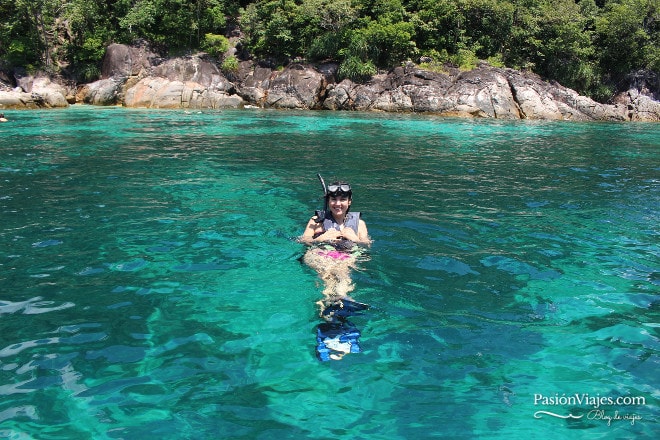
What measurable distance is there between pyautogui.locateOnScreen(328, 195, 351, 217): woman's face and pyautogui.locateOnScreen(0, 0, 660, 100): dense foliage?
29089 mm

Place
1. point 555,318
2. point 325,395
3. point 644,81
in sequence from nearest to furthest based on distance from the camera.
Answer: point 325,395 < point 555,318 < point 644,81

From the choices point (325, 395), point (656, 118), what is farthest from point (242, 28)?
point (325, 395)

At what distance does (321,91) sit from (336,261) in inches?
1158

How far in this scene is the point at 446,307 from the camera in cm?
485

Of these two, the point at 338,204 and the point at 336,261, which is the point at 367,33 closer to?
the point at 338,204

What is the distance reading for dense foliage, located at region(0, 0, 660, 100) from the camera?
3425 centimetres

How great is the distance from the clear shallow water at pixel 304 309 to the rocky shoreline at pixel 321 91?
2099 cm

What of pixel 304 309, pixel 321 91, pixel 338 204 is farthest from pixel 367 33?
pixel 304 309

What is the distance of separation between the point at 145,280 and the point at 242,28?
118 feet

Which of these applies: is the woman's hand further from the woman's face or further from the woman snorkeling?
the woman's face

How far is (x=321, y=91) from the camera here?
3356 cm

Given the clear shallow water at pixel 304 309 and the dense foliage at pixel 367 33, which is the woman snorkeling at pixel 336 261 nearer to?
the clear shallow water at pixel 304 309

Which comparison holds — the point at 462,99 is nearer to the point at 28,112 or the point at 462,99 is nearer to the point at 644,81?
the point at 644,81

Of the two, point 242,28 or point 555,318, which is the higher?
point 242,28
